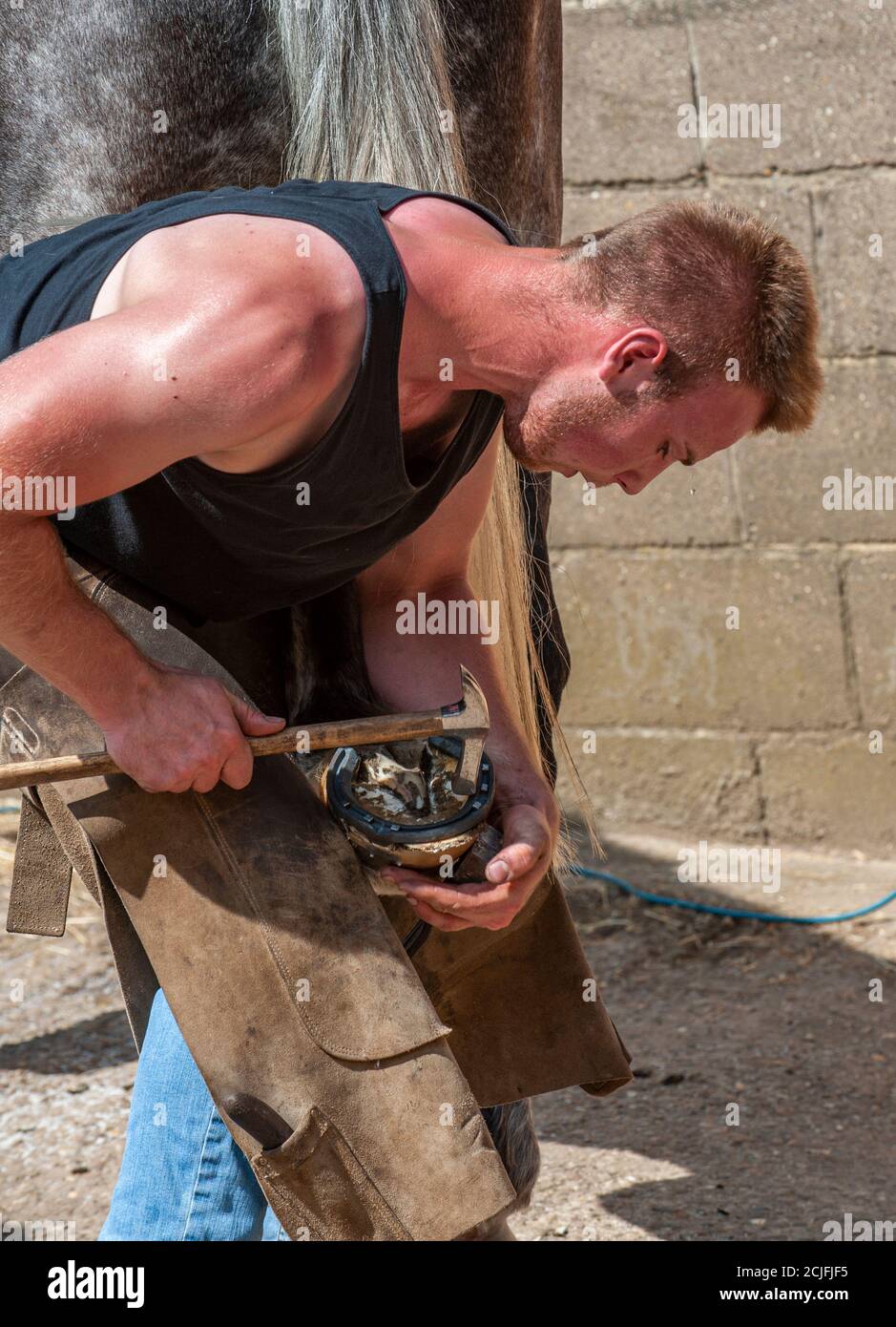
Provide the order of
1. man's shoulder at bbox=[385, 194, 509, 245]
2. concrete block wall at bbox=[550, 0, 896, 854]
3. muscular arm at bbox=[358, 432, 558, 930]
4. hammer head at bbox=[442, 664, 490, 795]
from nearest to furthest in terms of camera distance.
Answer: man's shoulder at bbox=[385, 194, 509, 245] < hammer head at bbox=[442, 664, 490, 795] < muscular arm at bbox=[358, 432, 558, 930] < concrete block wall at bbox=[550, 0, 896, 854]

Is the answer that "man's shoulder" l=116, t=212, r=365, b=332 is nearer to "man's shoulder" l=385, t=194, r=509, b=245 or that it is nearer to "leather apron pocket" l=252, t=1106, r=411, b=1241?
"man's shoulder" l=385, t=194, r=509, b=245

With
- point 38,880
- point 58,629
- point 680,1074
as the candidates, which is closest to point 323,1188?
point 38,880

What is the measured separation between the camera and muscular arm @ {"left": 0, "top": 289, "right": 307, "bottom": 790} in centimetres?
124

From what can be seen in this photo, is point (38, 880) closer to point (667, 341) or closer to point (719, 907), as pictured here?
point (667, 341)

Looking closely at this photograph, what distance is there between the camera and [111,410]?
1.24 metres

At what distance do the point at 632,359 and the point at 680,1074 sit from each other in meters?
1.81

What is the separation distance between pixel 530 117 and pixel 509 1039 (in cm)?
134

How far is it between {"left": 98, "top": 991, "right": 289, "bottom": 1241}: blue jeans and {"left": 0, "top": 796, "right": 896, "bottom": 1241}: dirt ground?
700 mm

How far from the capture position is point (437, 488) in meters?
1.52

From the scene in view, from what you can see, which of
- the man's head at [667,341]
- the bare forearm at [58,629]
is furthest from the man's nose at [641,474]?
the bare forearm at [58,629]

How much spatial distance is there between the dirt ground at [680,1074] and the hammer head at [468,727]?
1.06 metres

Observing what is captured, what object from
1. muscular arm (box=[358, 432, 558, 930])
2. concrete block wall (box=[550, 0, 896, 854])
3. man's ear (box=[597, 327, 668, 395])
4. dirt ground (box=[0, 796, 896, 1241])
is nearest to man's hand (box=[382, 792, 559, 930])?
muscular arm (box=[358, 432, 558, 930])

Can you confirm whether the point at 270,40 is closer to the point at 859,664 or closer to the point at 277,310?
the point at 277,310
